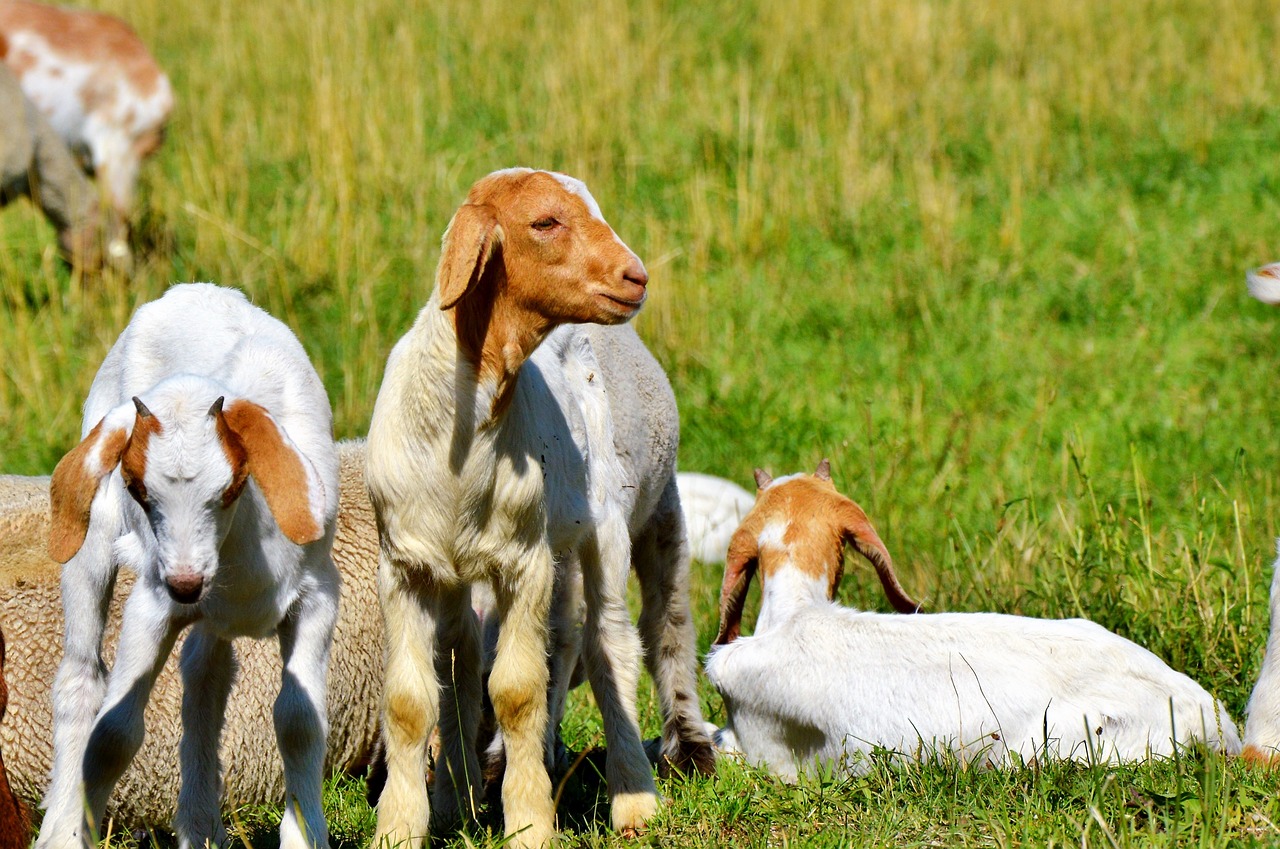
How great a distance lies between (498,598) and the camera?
13.6 ft

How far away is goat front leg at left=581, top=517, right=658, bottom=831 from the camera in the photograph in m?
4.48

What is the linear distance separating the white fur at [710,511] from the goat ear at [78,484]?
12.6ft

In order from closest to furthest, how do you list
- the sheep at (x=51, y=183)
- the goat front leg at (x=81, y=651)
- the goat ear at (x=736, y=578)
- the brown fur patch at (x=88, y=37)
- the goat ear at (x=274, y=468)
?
the goat ear at (x=274, y=468), the goat front leg at (x=81, y=651), the goat ear at (x=736, y=578), the sheep at (x=51, y=183), the brown fur patch at (x=88, y=37)

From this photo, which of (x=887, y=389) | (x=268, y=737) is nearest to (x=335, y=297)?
(x=887, y=389)

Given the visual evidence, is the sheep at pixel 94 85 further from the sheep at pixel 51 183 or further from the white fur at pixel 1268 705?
the white fur at pixel 1268 705

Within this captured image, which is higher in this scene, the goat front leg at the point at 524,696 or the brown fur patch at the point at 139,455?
the brown fur patch at the point at 139,455

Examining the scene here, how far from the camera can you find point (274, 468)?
11.8 feet

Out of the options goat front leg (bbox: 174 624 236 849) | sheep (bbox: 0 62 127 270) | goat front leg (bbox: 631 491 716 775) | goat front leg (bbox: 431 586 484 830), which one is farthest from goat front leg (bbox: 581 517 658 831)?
sheep (bbox: 0 62 127 270)

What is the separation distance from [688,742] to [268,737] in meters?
1.39

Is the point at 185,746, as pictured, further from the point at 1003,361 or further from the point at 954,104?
the point at 954,104

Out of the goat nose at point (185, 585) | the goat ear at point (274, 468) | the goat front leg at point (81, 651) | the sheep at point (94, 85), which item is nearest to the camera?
the goat nose at point (185, 585)

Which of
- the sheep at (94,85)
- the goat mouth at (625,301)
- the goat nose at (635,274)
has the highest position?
the goat nose at (635,274)

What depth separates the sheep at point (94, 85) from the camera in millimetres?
11367

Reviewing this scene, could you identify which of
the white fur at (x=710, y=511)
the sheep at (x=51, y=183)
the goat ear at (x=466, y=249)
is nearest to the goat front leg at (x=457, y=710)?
the goat ear at (x=466, y=249)
